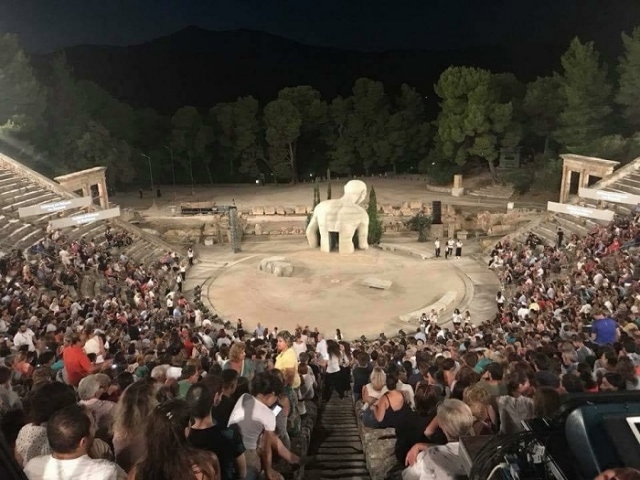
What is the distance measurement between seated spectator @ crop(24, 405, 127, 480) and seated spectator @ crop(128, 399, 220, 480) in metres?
0.24

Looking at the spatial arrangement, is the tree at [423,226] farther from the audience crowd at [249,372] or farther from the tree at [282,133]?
the tree at [282,133]

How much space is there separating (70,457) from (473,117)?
40.9 meters

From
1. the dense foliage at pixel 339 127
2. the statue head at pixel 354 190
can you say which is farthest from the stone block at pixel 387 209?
the statue head at pixel 354 190

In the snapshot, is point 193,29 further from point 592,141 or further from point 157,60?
point 592,141

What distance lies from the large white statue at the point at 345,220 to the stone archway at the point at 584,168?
1170 centimetres

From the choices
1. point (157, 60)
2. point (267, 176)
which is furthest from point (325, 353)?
point (157, 60)

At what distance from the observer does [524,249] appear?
24.2 metres

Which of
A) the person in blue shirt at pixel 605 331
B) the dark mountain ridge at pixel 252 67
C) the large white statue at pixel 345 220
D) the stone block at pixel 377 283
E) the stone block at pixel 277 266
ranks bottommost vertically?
the stone block at pixel 377 283

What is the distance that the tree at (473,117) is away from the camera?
40.9m

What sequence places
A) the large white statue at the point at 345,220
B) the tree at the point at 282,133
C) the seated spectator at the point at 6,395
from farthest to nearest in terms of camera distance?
the tree at the point at 282,133, the large white statue at the point at 345,220, the seated spectator at the point at 6,395

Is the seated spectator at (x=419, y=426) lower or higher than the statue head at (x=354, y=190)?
higher

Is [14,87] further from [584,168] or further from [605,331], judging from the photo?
[605,331]

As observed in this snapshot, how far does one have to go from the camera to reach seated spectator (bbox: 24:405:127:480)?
3.72 m

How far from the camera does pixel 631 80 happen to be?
34.8m
